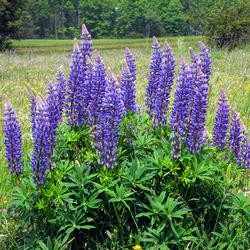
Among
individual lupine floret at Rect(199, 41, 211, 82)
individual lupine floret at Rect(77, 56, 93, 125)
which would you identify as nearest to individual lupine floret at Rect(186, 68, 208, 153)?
individual lupine floret at Rect(199, 41, 211, 82)

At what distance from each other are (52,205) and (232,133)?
1445 millimetres

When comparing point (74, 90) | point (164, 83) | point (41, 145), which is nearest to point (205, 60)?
point (164, 83)

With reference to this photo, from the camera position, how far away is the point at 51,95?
2.68 m

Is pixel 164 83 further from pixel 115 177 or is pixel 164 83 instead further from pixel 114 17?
pixel 114 17

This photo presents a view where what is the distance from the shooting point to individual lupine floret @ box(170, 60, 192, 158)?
2.68 m

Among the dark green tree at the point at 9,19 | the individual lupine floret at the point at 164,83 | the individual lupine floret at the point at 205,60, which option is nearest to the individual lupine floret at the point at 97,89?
the individual lupine floret at the point at 164,83

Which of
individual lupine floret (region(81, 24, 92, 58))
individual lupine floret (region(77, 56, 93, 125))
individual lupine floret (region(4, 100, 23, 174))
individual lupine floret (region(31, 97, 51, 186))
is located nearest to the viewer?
individual lupine floret (region(31, 97, 51, 186))

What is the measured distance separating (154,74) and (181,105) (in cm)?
63

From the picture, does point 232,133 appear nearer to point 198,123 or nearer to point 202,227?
point 198,123

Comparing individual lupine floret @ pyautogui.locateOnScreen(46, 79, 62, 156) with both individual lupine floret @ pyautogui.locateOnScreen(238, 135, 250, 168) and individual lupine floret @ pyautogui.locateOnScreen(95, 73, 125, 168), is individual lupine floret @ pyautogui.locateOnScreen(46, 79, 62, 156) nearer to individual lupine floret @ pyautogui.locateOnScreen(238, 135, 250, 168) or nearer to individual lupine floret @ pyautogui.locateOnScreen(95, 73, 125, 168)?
individual lupine floret @ pyautogui.locateOnScreen(95, 73, 125, 168)

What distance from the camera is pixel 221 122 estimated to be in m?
3.02

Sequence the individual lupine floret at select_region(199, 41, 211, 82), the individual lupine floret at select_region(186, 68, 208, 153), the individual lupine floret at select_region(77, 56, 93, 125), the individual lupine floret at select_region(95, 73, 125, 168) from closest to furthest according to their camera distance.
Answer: the individual lupine floret at select_region(95, 73, 125, 168)
the individual lupine floret at select_region(186, 68, 208, 153)
the individual lupine floret at select_region(77, 56, 93, 125)
the individual lupine floret at select_region(199, 41, 211, 82)

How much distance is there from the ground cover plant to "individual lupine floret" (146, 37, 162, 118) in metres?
0.23

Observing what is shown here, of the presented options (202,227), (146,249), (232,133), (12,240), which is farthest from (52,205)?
(232,133)
